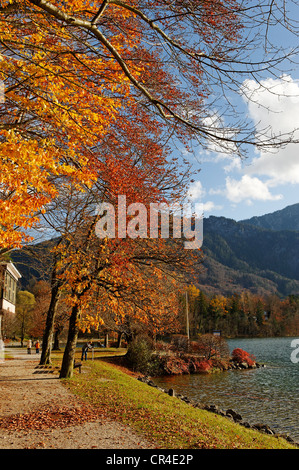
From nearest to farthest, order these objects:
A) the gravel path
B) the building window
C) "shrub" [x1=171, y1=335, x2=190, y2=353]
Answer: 1. the gravel path
2. "shrub" [x1=171, y1=335, x2=190, y2=353]
3. the building window

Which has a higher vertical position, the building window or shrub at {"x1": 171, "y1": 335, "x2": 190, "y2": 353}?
the building window

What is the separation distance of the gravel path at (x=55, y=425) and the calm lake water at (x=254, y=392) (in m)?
7.39

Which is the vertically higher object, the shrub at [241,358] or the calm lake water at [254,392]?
the calm lake water at [254,392]

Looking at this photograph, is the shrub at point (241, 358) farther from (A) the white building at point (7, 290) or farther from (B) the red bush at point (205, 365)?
(A) the white building at point (7, 290)

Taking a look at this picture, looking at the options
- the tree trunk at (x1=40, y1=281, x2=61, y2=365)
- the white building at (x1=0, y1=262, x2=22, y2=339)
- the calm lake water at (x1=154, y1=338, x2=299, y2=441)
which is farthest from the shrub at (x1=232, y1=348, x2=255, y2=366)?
the white building at (x1=0, y1=262, x2=22, y2=339)

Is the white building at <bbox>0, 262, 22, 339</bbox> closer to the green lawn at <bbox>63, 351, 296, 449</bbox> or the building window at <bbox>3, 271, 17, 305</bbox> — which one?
the building window at <bbox>3, 271, 17, 305</bbox>

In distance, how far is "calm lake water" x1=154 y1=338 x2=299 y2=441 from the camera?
1489cm

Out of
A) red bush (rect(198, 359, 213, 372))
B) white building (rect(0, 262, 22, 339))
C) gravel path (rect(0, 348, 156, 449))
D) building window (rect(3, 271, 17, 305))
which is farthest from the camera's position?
building window (rect(3, 271, 17, 305))

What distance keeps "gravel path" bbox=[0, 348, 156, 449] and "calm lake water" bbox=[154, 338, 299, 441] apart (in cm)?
739

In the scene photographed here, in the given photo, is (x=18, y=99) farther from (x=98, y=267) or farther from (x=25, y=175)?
(x=98, y=267)

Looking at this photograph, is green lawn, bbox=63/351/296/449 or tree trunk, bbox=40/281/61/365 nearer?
green lawn, bbox=63/351/296/449

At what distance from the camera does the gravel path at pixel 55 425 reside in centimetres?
646

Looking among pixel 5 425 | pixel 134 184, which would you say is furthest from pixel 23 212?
pixel 5 425

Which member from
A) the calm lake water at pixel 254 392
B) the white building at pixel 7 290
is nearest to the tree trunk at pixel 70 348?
the calm lake water at pixel 254 392
